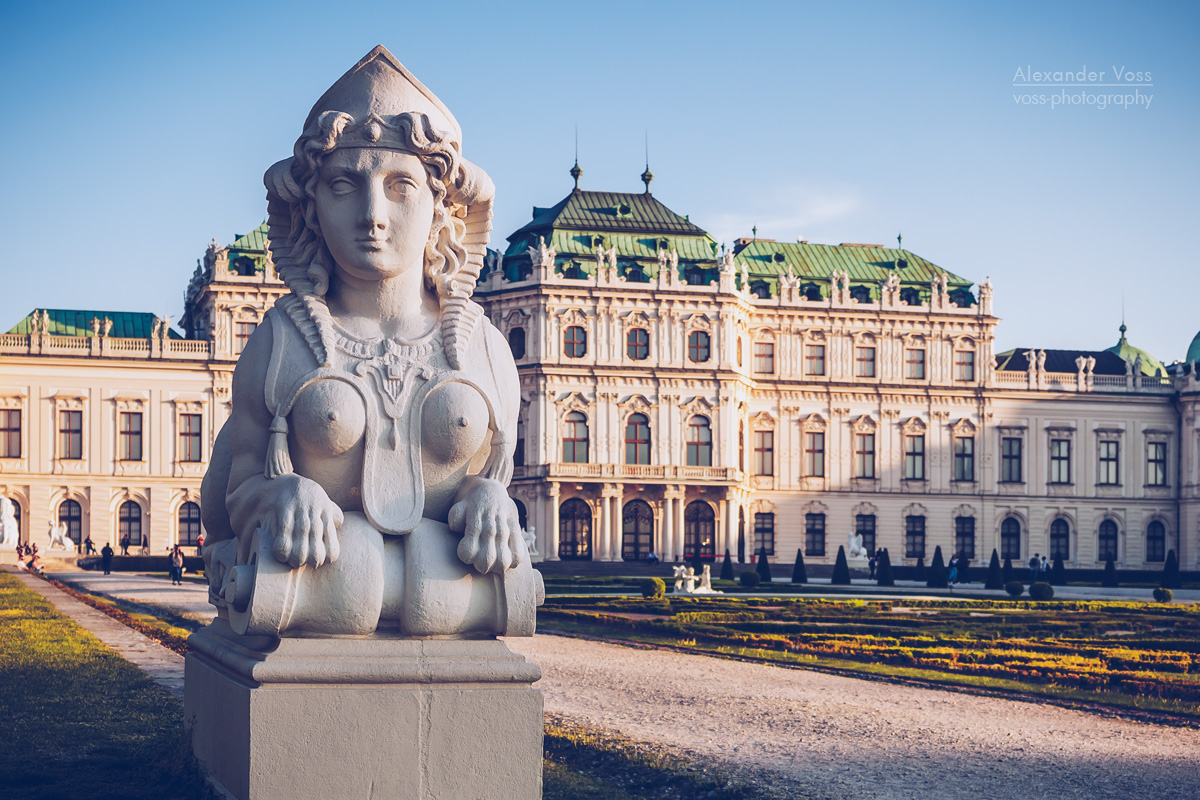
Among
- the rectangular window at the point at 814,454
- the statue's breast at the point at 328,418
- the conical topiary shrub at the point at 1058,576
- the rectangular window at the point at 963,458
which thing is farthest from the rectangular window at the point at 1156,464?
the statue's breast at the point at 328,418

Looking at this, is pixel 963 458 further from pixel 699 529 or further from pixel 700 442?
pixel 699 529

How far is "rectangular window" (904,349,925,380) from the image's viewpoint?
60497 mm

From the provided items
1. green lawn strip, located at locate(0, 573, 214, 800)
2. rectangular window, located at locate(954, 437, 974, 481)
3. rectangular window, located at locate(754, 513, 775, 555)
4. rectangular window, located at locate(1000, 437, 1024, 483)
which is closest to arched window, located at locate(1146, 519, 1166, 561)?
rectangular window, located at locate(1000, 437, 1024, 483)

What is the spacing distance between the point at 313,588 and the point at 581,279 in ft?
171

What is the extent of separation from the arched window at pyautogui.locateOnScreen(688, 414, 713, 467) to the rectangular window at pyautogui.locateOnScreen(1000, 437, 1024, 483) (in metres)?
13.7

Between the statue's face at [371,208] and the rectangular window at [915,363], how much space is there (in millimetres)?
56858

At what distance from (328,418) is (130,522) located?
53.5 m

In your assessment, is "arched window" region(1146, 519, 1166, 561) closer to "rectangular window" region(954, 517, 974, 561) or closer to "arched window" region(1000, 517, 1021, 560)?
"arched window" region(1000, 517, 1021, 560)

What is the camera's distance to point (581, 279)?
186 feet

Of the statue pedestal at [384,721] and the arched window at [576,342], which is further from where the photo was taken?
the arched window at [576,342]

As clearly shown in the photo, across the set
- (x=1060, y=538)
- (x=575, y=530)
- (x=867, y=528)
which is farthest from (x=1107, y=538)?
(x=575, y=530)

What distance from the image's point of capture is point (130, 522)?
5538cm

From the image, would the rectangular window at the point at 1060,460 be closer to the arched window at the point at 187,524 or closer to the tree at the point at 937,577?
the tree at the point at 937,577

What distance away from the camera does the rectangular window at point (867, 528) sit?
2349 inches
